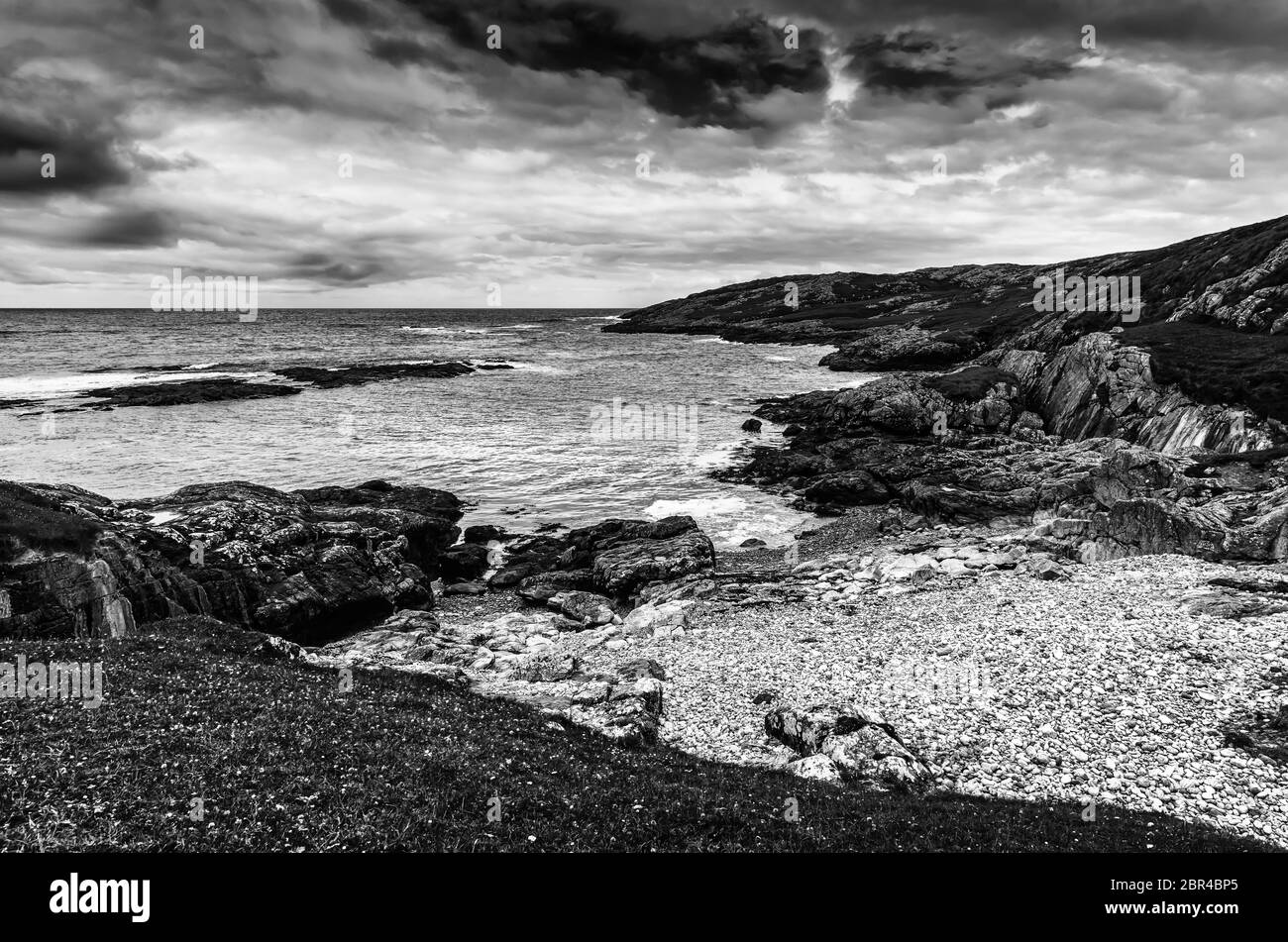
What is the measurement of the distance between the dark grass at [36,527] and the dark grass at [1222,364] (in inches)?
2992

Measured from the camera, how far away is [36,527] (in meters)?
24.2

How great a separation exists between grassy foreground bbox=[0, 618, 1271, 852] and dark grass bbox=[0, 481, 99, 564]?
6033 mm

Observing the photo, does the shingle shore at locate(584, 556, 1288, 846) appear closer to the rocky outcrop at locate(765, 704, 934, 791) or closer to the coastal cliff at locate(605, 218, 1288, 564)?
the rocky outcrop at locate(765, 704, 934, 791)

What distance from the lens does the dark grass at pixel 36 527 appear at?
23.2m

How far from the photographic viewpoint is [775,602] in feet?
112

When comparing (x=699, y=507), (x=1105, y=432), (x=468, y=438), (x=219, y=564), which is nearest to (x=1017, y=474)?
(x=1105, y=432)

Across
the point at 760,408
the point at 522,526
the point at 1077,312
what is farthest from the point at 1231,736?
the point at 1077,312

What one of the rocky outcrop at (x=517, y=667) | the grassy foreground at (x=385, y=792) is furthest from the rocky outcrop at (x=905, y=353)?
the grassy foreground at (x=385, y=792)

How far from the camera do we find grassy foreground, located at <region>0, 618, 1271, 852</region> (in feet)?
40.9

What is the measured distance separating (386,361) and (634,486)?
375 feet

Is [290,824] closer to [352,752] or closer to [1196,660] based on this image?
[352,752]

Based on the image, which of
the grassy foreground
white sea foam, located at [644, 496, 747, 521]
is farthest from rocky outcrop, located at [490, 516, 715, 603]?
the grassy foreground

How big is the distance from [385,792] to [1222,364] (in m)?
78.9

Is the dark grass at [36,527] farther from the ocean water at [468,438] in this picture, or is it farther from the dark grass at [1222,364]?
the dark grass at [1222,364]
